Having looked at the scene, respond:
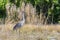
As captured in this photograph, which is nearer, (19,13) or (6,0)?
(19,13)

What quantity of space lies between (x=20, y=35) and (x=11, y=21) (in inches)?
232

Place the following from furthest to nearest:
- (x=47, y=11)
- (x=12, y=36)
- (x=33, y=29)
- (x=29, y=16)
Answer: (x=47, y=11)
(x=29, y=16)
(x=33, y=29)
(x=12, y=36)

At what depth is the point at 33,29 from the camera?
37.7ft

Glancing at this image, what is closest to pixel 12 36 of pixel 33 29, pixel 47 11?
pixel 33 29

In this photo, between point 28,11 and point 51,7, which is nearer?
point 28,11

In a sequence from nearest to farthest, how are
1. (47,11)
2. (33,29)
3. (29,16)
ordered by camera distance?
1. (33,29)
2. (29,16)
3. (47,11)

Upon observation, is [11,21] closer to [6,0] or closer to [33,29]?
[33,29]

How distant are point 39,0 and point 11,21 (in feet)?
17.1

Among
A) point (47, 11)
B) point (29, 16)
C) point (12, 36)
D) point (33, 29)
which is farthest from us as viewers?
point (47, 11)

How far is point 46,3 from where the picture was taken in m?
20.6

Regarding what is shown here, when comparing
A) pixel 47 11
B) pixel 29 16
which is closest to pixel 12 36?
pixel 29 16

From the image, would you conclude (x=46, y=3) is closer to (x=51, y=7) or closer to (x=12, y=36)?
(x=51, y=7)

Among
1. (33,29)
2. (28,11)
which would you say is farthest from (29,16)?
(33,29)

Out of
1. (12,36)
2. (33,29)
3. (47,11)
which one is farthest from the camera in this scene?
(47,11)
